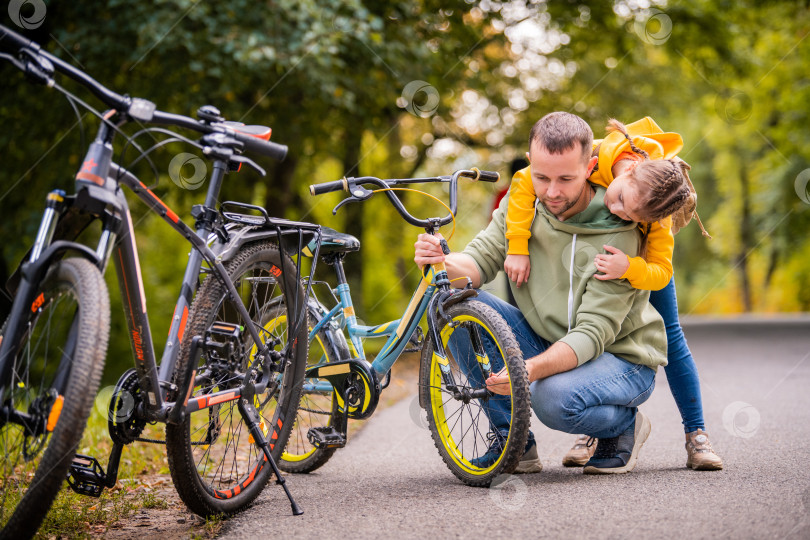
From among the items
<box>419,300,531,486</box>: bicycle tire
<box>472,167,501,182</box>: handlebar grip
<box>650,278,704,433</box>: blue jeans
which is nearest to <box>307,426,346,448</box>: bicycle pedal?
<box>419,300,531,486</box>: bicycle tire

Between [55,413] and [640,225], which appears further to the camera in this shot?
[640,225]

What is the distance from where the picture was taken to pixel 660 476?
351 cm

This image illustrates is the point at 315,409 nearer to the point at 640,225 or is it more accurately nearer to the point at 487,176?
the point at 487,176

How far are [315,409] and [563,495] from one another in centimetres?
140

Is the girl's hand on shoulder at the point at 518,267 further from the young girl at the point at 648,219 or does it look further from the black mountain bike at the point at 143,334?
the black mountain bike at the point at 143,334

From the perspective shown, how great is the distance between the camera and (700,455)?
3650 mm

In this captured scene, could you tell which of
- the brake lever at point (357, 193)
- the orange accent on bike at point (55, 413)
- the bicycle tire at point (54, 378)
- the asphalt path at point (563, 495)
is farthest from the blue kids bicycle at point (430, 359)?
the orange accent on bike at point (55, 413)

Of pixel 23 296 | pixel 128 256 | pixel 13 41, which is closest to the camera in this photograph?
pixel 13 41

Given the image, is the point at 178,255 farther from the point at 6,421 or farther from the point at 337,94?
the point at 6,421

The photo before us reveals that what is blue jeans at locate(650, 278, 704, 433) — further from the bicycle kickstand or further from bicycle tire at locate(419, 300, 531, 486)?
the bicycle kickstand

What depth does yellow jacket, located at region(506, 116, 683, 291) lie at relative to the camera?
3.50 metres

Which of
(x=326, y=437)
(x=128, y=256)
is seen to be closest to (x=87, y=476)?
(x=128, y=256)

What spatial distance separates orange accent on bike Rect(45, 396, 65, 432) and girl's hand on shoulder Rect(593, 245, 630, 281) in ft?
6.95

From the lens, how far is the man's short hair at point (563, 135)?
3.40 m
